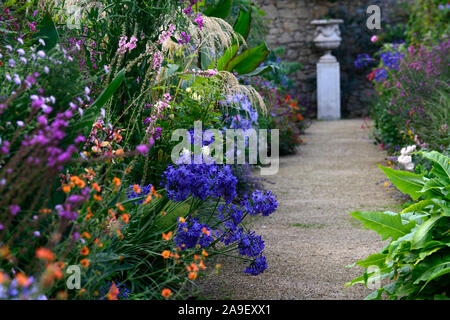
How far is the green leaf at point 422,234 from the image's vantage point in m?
2.42

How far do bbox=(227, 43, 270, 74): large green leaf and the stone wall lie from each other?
8094 millimetres

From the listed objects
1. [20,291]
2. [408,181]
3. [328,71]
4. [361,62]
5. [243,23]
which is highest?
[243,23]

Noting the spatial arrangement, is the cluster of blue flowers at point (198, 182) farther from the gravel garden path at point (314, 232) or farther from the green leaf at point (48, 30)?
the green leaf at point (48, 30)

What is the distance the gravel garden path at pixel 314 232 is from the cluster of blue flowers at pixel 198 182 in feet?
1.41

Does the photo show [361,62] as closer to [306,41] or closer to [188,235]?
[306,41]

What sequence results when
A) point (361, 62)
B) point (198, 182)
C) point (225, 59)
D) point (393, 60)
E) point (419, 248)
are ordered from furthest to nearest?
1. point (361, 62)
2. point (393, 60)
3. point (225, 59)
4. point (198, 182)
5. point (419, 248)

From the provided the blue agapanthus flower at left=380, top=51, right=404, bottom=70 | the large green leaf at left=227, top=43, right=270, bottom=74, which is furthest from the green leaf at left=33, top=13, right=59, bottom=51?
the blue agapanthus flower at left=380, top=51, right=404, bottom=70

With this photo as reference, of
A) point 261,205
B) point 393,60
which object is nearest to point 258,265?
point 261,205

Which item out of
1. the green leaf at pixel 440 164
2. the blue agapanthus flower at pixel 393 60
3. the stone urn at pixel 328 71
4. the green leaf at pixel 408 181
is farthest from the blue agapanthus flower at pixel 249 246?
the stone urn at pixel 328 71

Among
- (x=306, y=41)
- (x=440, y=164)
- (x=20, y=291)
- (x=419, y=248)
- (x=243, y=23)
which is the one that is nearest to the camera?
(x=20, y=291)

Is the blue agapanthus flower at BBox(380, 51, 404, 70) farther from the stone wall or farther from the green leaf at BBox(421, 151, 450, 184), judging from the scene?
the green leaf at BBox(421, 151, 450, 184)

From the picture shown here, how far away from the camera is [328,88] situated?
1309 centimetres

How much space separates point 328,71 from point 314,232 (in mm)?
9481

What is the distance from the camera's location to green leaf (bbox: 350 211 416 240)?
8.70 ft
